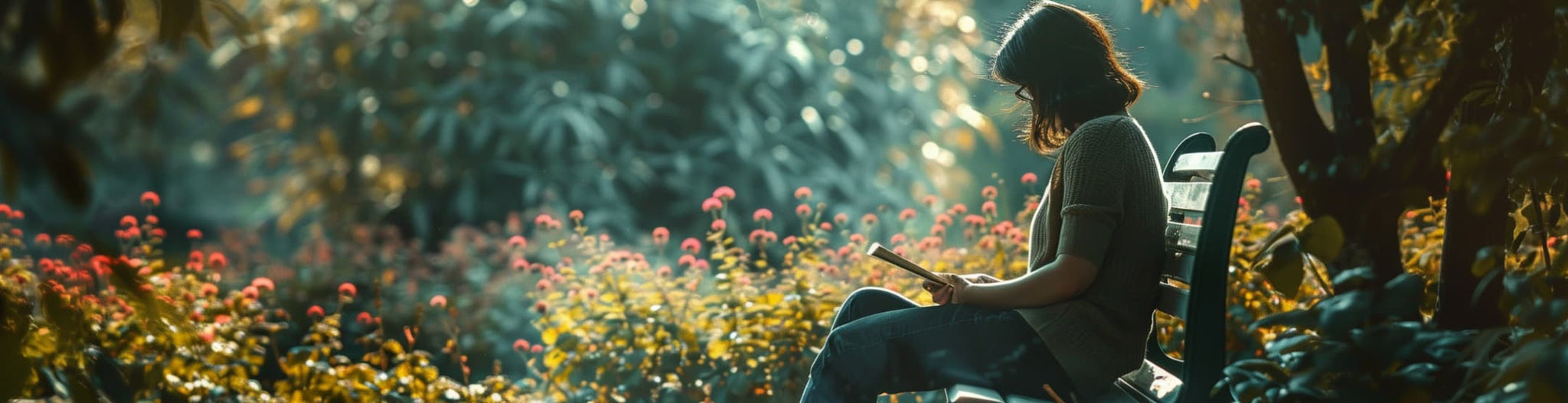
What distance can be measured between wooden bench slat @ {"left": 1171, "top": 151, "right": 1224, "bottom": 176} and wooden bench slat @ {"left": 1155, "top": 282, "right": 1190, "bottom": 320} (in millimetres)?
162

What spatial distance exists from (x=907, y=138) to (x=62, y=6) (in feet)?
18.5

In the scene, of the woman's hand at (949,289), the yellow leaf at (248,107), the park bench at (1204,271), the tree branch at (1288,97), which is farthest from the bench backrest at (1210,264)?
the yellow leaf at (248,107)

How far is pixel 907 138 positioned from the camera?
6180 millimetres

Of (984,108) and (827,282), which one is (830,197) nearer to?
(984,108)

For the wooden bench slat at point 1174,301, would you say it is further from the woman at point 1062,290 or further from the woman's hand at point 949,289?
the woman's hand at point 949,289

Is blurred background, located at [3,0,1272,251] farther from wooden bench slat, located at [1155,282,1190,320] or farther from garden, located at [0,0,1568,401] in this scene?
wooden bench slat, located at [1155,282,1190,320]

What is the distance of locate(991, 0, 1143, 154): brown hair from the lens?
1.68 m

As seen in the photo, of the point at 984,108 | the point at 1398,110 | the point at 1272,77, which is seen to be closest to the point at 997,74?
the point at 1272,77

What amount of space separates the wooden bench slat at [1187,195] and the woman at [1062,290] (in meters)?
0.06

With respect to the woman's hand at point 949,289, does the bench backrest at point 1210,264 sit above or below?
below

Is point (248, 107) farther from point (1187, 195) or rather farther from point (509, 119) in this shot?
point (1187, 195)

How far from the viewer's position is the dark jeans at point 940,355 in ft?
5.34

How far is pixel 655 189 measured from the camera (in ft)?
18.2

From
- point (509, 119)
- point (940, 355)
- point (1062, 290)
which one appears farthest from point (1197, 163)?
point (509, 119)
